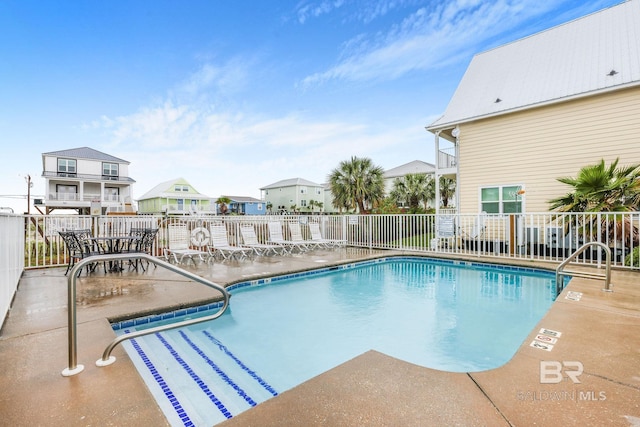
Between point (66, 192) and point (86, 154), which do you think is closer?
point (66, 192)

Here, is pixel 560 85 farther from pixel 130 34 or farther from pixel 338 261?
pixel 130 34

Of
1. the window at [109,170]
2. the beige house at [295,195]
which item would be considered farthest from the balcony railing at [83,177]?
the beige house at [295,195]

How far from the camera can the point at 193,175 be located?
135 ft

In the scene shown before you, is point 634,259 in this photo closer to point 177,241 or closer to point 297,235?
point 297,235

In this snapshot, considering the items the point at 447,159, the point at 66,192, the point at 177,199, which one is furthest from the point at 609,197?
the point at 177,199

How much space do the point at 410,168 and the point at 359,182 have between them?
18073mm

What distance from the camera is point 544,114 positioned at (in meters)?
10.6

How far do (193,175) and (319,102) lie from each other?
2966 centimetres

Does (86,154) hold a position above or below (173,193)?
above

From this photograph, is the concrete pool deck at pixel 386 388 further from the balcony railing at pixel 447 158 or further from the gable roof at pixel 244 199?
the gable roof at pixel 244 199

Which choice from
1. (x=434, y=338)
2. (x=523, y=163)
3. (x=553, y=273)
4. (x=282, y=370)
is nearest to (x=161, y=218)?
(x=282, y=370)

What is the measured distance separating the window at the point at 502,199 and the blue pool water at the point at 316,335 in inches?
174

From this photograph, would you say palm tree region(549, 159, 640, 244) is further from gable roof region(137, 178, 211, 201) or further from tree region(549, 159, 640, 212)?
gable roof region(137, 178, 211, 201)

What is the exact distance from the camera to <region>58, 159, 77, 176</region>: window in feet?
99.6
